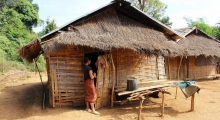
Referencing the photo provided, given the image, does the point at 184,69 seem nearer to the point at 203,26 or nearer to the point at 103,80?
the point at 103,80

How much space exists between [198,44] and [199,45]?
0.14 metres

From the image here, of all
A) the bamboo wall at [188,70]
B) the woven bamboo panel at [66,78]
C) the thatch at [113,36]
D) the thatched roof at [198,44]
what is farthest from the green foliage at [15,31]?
the thatched roof at [198,44]

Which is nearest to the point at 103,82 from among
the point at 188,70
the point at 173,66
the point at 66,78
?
the point at 66,78

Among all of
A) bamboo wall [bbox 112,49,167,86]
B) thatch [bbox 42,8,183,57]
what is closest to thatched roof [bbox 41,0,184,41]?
thatch [bbox 42,8,183,57]

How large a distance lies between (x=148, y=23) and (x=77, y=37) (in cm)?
385

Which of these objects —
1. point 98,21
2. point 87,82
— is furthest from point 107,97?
point 98,21

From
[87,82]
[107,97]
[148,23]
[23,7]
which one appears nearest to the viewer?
[87,82]

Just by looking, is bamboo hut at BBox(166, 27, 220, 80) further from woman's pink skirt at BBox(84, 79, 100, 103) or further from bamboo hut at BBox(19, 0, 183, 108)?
woman's pink skirt at BBox(84, 79, 100, 103)

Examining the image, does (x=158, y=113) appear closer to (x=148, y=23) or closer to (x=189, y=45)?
(x=148, y=23)

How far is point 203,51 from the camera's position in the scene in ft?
46.9

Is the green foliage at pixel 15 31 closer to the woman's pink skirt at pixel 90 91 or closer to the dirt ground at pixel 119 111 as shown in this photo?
the dirt ground at pixel 119 111

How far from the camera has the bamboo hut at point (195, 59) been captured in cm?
1448

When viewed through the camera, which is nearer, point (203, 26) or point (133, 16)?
point (133, 16)

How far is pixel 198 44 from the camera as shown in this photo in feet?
48.8
